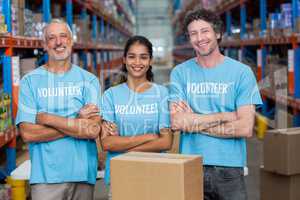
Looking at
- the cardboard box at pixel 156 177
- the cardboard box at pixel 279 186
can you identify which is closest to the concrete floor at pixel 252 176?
the cardboard box at pixel 279 186

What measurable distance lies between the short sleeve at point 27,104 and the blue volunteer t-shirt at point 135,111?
1.28ft

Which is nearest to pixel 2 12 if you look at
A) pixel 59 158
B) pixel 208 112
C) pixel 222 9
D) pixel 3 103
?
pixel 3 103

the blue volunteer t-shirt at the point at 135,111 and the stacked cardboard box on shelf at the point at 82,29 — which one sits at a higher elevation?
the stacked cardboard box on shelf at the point at 82,29

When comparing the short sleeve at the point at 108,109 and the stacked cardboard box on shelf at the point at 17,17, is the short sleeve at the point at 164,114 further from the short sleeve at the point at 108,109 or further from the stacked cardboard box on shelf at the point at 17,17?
the stacked cardboard box on shelf at the point at 17,17

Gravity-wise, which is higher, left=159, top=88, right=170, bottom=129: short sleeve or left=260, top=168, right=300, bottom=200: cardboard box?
left=159, top=88, right=170, bottom=129: short sleeve

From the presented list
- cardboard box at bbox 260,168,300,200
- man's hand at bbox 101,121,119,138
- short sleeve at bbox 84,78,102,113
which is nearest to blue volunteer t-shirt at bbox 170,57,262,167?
man's hand at bbox 101,121,119,138

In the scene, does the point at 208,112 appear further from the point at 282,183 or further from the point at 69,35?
the point at 282,183

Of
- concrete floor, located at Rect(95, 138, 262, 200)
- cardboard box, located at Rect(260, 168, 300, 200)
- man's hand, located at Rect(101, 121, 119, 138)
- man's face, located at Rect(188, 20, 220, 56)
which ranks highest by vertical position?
man's face, located at Rect(188, 20, 220, 56)

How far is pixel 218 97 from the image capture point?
8.75 feet

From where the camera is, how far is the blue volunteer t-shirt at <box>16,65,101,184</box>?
2.83 metres

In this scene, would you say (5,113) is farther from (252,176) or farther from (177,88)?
(252,176)

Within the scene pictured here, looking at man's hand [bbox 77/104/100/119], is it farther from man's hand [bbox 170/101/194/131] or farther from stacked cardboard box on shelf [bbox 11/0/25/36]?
stacked cardboard box on shelf [bbox 11/0/25/36]

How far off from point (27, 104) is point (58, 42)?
386 mm

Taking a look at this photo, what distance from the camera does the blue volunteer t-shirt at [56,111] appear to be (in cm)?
283
